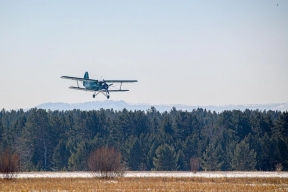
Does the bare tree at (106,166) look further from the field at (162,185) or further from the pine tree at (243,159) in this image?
the pine tree at (243,159)

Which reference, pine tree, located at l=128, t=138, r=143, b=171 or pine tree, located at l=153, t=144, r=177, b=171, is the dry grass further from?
pine tree, located at l=128, t=138, r=143, b=171

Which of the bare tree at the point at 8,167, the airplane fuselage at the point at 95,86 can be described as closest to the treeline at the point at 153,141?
the airplane fuselage at the point at 95,86

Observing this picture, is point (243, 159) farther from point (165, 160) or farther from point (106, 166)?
point (106, 166)

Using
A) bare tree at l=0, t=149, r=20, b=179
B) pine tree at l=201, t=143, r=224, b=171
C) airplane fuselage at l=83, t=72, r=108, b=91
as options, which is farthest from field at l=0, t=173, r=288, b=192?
pine tree at l=201, t=143, r=224, b=171

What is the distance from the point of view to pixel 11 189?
172 ft

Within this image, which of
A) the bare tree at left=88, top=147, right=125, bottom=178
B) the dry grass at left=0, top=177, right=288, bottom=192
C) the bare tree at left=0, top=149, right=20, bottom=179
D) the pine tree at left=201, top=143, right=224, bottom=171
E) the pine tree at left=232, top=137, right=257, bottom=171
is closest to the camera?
the dry grass at left=0, top=177, right=288, bottom=192

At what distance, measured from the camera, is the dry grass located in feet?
172

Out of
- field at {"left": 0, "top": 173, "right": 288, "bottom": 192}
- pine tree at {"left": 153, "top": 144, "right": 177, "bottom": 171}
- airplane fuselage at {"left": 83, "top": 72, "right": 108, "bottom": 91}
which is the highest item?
airplane fuselage at {"left": 83, "top": 72, "right": 108, "bottom": 91}

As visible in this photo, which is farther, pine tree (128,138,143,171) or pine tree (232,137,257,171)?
pine tree (128,138,143,171)

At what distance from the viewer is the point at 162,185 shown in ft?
183

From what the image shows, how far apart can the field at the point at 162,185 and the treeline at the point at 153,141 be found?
5007cm

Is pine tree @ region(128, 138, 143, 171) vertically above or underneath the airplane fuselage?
underneath

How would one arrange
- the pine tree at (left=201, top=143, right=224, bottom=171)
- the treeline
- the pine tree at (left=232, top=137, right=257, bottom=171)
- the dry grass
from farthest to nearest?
the pine tree at (left=201, top=143, right=224, bottom=171), the treeline, the pine tree at (left=232, top=137, right=257, bottom=171), the dry grass

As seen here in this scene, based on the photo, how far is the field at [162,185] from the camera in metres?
52.4
